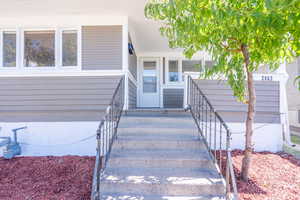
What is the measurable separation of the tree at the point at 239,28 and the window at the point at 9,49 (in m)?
4.03

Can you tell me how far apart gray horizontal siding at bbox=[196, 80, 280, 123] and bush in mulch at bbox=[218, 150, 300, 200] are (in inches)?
35.7

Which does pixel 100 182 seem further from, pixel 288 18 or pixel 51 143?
pixel 288 18

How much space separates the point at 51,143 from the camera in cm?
479

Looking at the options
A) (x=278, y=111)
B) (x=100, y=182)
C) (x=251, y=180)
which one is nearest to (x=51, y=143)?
(x=100, y=182)

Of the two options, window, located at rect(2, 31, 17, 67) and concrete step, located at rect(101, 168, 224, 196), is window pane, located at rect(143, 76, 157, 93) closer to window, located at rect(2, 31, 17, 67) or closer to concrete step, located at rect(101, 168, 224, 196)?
window, located at rect(2, 31, 17, 67)

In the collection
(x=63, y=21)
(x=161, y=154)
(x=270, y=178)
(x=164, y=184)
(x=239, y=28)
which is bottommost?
(x=270, y=178)

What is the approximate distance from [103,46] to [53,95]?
5.58 ft

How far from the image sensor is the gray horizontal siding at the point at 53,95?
479cm

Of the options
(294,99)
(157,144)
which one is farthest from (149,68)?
(294,99)

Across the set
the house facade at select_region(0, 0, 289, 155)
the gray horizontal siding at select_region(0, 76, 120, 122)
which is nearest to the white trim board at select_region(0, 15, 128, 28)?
the house facade at select_region(0, 0, 289, 155)

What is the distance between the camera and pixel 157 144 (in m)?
3.70

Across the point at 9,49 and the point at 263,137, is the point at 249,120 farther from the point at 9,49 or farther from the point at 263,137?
the point at 9,49

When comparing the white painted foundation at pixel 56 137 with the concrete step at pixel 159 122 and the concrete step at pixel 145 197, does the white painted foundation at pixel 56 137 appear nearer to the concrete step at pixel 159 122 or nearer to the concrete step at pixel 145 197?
the concrete step at pixel 159 122

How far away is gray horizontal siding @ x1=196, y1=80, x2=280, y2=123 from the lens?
4.95 m
